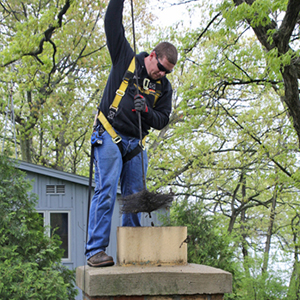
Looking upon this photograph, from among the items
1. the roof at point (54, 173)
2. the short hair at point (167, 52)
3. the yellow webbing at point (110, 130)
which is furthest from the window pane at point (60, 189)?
the short hair at point (167, 52)

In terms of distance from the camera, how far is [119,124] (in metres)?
3.55

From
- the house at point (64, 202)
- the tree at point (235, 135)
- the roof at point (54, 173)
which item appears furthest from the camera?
the house at point (64, 202)

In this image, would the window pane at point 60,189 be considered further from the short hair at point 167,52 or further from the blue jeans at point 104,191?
the short hair at point 167,52

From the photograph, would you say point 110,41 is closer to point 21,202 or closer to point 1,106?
point 21,202

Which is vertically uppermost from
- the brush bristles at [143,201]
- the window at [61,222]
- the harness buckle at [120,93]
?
the harness buckle at [120,93]

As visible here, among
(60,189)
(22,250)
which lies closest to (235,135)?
(60,189)

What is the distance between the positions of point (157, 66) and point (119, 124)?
63 cm

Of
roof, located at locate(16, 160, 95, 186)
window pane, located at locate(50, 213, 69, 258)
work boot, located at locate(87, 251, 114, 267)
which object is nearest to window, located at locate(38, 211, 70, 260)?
window pane, located at locate(50, 213, 69, 258)

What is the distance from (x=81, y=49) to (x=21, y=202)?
477 inches

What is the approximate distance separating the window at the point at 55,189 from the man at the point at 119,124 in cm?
864

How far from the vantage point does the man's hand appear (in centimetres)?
344

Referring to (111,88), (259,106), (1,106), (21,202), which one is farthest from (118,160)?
(1,106)

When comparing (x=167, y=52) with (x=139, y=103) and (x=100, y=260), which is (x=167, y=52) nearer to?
(x=139, y=103)

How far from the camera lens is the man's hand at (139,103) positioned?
344 cm
